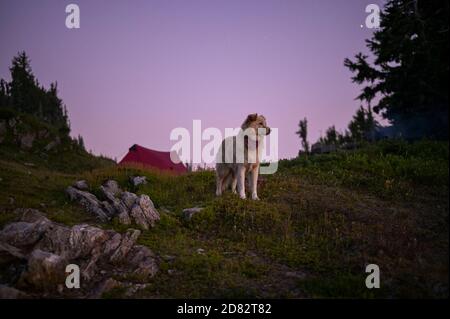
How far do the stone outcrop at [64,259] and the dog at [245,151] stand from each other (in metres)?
3.93

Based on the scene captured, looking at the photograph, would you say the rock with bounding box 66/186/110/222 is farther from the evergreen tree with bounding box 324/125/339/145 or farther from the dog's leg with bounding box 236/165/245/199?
the evergreen tree with bounding box 324/125/339/145

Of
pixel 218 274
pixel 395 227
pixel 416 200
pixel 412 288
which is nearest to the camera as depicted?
pixel 412 288

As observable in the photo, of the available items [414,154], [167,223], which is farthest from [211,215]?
[414,154]

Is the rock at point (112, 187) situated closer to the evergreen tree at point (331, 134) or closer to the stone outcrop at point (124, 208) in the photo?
the stone outcrop at point (124, 208)

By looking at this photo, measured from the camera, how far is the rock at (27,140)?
32.2m

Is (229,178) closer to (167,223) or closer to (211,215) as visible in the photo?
(211,215)

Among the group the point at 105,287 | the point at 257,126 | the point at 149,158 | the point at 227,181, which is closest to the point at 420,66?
the point at 257,126

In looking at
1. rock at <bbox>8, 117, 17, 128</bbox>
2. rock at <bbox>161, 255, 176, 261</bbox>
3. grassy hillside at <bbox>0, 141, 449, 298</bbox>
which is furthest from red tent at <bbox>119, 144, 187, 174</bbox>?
rock at <bbox>161, 255, 176, 261</bbox>

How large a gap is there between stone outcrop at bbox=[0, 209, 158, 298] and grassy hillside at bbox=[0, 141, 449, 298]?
0.51 meters

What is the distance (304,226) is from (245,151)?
9.93ft

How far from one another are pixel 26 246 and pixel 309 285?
20.0 ft

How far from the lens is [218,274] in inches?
256

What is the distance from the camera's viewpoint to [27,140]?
32.9 meters

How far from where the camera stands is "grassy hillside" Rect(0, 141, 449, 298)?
5.98 metres
